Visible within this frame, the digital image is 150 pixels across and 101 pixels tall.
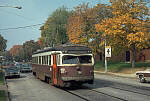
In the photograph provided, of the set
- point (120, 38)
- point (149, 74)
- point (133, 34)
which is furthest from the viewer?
point (120, 38)

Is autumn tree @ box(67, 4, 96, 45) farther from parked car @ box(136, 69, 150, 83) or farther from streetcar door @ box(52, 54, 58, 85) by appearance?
streetcar door @ box(52, 54, 58, 85)

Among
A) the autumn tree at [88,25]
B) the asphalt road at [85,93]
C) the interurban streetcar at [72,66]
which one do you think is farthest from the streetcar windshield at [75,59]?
the autumn tree at [88,25]

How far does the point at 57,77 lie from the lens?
15.1 meters

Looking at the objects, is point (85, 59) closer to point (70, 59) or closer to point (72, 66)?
point (70, 59)

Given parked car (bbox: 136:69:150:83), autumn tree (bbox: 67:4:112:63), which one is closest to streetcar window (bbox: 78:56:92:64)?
parked car (bbox: 136:69:150:83)

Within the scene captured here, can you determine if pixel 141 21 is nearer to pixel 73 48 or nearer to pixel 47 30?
pixel 73 48

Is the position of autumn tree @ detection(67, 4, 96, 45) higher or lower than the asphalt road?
higher

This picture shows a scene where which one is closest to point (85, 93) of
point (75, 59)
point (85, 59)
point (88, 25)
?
point (75, 59)

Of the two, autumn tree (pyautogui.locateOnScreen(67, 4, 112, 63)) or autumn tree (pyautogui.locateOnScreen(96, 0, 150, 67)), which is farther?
autumn tree (pyautogui.locateOnScreen(67, 4, 112, 63))

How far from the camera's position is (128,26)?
28156 mm

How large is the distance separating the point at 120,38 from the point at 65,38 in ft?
99.3

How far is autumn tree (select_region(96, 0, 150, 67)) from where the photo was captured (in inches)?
1077

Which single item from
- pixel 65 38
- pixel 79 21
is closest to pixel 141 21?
pixel 79 21

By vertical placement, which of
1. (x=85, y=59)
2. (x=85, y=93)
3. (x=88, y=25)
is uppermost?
(x=88, y=25)
